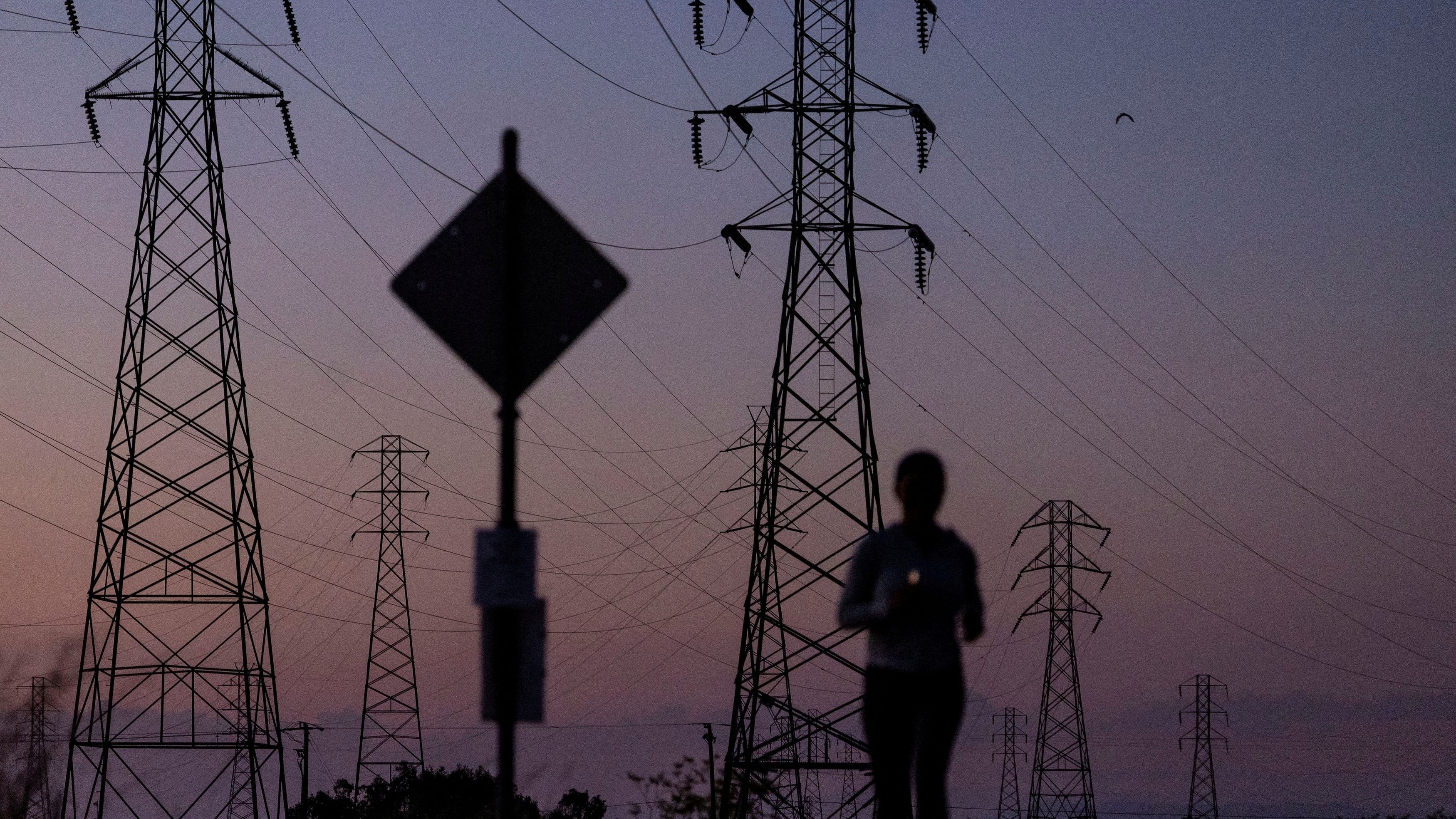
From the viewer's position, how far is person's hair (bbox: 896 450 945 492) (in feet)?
25.3

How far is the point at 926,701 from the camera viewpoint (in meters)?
7.60

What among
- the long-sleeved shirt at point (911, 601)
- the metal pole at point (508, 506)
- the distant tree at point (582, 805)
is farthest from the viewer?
the distant tree at point (582, 805)

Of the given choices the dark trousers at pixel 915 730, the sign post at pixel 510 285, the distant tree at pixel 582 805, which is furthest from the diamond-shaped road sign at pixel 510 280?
the distant tree at pixel 582 805

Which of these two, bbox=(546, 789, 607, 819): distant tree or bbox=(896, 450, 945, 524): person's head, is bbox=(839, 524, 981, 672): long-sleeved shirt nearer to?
bbox=(896, 450, 945, 524): person's head

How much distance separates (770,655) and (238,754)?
832cm

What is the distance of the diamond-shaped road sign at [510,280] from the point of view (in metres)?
6.31

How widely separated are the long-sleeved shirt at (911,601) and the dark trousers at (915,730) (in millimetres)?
69

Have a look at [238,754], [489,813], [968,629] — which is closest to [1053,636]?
[238,754]

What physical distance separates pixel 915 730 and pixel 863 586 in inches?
27.8

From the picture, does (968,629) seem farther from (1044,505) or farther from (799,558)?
(1044,505)

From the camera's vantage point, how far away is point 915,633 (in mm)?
7566

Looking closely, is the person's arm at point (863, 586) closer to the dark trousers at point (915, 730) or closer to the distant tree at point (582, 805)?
the dark trousers at point (915, 730)

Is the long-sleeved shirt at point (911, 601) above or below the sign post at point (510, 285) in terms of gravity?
below

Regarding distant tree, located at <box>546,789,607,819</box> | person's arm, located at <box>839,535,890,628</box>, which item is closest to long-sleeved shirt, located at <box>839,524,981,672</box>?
person's arm, located at <box>839,535,890,628</box>
